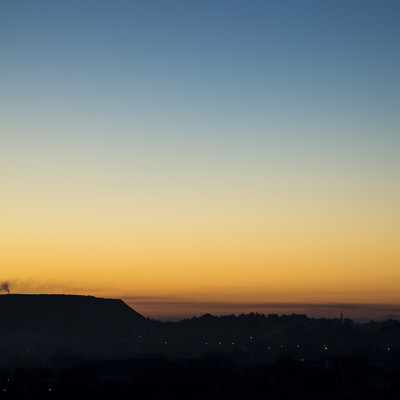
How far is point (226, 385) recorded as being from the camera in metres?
181

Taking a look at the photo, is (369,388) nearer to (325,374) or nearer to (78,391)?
(325,374)

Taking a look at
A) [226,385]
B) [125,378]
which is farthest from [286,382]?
[125,378]

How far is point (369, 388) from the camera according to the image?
189 meters

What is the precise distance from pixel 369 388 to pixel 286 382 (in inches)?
1019

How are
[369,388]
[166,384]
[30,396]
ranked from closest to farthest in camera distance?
[30,396] < [166,384] < [369,388]

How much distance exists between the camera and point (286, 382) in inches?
7190

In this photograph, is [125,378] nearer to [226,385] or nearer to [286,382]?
[226,385]

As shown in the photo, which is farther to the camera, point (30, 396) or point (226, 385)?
point (226, 385)

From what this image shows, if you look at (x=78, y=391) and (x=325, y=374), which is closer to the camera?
(x=78, y=391)

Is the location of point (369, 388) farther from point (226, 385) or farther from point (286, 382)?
point (226, 385)

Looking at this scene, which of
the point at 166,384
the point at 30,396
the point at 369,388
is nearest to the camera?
the point at 30,396

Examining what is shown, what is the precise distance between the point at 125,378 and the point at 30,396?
44.2 meters

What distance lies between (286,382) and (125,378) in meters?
48.5

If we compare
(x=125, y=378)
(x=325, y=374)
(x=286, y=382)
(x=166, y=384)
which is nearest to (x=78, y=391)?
(x=166, y=384)
